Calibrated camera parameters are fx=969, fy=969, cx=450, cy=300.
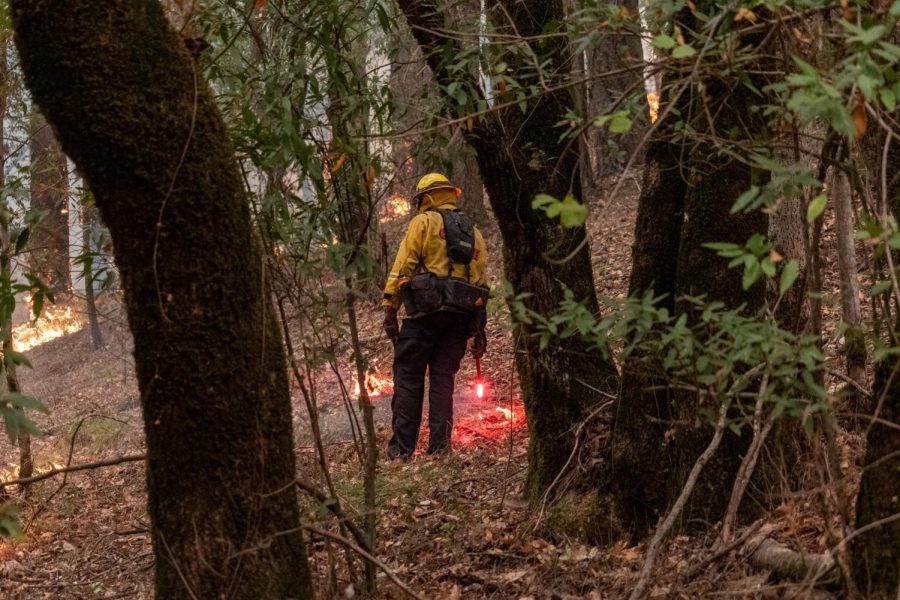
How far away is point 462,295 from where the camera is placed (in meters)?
8.60

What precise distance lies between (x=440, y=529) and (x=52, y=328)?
2214cm

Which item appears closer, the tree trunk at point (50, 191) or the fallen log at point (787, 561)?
the fallen log at point (787, 561)

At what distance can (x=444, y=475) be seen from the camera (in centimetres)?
783

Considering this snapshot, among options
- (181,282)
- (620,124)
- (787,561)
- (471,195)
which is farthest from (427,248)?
(471,195)

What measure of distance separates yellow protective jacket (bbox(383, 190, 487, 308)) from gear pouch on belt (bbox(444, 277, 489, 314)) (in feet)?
0.27

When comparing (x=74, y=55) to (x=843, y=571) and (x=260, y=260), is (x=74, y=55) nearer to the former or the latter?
(x=260, y=260)

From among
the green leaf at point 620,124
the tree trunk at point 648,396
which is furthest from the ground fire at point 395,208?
the green leaf at point 620,124

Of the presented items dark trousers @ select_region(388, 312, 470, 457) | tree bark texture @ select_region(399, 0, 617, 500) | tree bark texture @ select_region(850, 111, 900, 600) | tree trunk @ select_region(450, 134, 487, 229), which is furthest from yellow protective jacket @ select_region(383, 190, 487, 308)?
tree trunk @ select_region(450, 134, 487, 229)

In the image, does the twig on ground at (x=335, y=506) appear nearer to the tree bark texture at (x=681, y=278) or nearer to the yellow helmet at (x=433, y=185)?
the tree bark texture at (x=681, y=278)

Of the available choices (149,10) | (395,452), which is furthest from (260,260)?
(395,452)

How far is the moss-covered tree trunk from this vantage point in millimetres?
3268

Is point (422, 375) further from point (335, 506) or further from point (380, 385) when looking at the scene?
point (335, 506)

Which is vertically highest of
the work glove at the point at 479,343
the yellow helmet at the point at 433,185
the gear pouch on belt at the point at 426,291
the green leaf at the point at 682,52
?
the yellow helmet at the point at 433,185

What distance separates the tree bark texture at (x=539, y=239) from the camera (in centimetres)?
591
